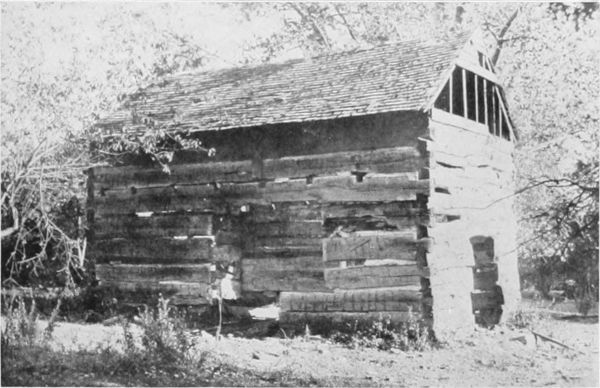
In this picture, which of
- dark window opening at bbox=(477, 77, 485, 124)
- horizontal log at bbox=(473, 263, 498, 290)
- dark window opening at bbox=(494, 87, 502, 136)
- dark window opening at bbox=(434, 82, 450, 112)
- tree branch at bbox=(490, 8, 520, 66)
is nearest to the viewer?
dark window opening at bbox=(434, 82, 450, 112)

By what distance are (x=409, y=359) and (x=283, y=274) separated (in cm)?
301

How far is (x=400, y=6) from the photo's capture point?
68.6ft

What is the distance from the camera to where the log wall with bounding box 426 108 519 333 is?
10.8m

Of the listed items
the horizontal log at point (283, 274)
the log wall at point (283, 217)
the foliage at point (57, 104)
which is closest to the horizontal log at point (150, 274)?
the log wall at point (283, 217)

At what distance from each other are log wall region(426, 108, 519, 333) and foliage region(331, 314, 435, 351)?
1.25ft

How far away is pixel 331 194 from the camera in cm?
1109

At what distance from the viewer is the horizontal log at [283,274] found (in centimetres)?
1128

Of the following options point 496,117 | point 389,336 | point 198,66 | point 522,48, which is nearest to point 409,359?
point 389,336

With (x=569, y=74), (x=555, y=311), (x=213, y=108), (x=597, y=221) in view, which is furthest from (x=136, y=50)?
(x=597, y=221)

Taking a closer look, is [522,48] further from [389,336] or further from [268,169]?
[389,336]

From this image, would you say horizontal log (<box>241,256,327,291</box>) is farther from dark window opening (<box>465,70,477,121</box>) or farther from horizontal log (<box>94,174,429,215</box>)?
dark window opening (<box>465,70,477,121</box>)

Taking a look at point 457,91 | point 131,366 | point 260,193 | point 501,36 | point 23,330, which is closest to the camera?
point 131,366

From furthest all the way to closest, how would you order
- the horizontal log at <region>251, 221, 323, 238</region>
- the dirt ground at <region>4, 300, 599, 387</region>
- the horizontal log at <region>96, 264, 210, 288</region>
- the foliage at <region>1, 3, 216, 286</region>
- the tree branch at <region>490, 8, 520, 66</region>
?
the tree branch at <region>490, 8, 520, 66</region>, the horizontal log at <region>96, 264, 210, 288</region>, the horizontal log at <region>251, 221, 323, 238</region>, the foliage at <region>1, 3, 216, 286</region>, the dirt ground at <region>4, 300, 599, 387</region>

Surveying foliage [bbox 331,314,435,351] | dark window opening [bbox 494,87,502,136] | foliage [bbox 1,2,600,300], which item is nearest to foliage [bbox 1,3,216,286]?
foliage [bbox 1,2,600,300]
